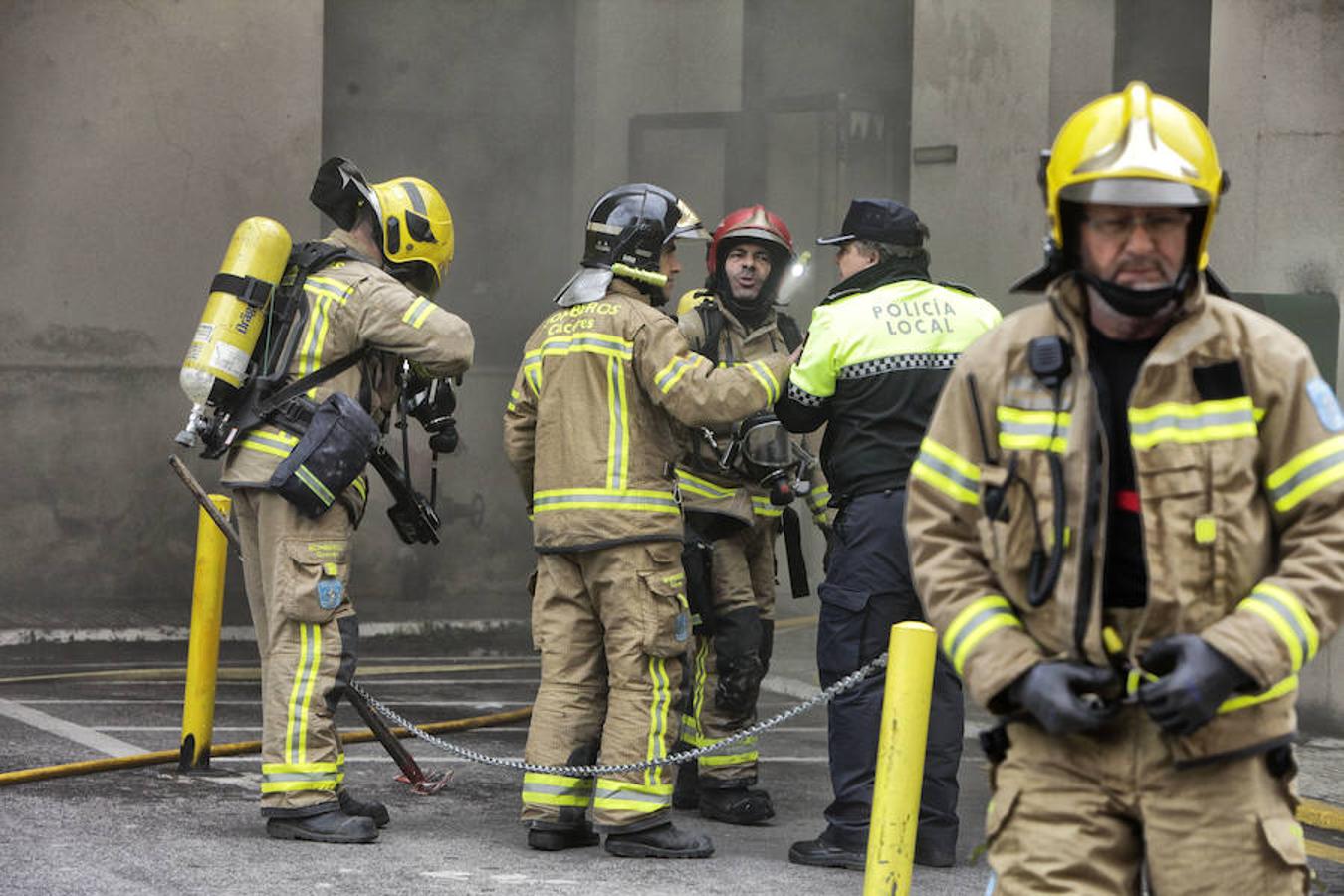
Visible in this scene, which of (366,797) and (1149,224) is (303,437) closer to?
(366,797)

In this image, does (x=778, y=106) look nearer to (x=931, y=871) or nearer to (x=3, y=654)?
(x=3, y=654)

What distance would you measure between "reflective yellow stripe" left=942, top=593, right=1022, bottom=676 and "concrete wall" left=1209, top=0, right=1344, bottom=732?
496cm

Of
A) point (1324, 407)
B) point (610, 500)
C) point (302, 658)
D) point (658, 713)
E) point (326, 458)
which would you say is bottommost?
point (658, 713)

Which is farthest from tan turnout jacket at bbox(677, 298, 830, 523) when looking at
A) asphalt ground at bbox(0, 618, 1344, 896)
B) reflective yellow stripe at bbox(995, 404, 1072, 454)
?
reflective yellow stripe at bbox(995, 404, 1072, 454)

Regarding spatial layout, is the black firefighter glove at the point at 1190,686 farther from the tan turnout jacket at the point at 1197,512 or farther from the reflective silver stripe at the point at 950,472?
the reflective silver stripe at the point at 950,472

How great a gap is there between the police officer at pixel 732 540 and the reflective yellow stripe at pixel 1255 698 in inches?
135

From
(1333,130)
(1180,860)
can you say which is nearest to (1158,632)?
(1180,860)

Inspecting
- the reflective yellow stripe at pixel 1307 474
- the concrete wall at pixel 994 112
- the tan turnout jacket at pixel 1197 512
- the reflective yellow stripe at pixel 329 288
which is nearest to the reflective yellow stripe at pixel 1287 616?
the tan turnout jacket at pixel 1197 512

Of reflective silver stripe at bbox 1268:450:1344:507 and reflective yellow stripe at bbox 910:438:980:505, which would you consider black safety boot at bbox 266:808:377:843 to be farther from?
reflective silver stripe at bbox 1268:450:1344:507

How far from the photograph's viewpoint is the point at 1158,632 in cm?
326

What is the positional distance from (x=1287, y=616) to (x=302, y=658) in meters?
3.51

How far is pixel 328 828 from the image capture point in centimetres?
606

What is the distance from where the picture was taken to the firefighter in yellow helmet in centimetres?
322

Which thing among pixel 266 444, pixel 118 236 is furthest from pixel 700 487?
pixel 118 236
